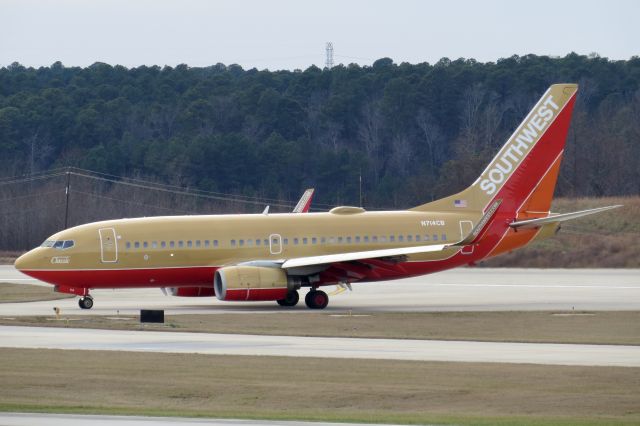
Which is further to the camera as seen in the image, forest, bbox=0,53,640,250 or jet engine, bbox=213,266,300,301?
forest, bbox=0,53,640,250

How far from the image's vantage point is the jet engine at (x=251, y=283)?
4547cm

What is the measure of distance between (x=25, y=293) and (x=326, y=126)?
9141 centimetres

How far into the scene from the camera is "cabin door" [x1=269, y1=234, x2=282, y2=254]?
48.6 meters

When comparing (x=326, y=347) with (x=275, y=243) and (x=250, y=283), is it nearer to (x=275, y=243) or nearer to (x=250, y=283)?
(x=250, y=283)

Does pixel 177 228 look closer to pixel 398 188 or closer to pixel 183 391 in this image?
pixel 183 391

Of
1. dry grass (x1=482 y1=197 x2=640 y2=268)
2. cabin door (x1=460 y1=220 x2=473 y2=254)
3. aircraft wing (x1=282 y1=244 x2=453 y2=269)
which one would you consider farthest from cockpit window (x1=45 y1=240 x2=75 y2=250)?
dry grass (x1=482 y1=197 x2=640 y2=268)

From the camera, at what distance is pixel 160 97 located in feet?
513

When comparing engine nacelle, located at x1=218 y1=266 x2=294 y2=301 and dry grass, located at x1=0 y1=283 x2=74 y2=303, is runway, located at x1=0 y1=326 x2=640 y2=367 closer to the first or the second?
engine nacelle, located at x1=218 y1=266 x2=294 y2=301

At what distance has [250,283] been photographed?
150ft

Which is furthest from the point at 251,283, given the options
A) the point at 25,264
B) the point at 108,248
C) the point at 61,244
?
the point at 25,264

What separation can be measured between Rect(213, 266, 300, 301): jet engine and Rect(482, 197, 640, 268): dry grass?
29619 millimetres

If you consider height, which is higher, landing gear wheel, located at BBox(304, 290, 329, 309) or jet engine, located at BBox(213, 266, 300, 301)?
jet engine, located at BBox(213, 266, 300, 301)

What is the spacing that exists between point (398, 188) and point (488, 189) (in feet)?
246

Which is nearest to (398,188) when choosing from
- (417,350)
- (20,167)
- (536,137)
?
(20,167)
